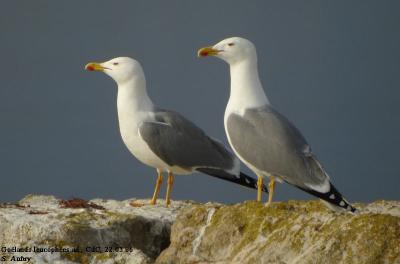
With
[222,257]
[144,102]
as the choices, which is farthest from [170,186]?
[222,257]

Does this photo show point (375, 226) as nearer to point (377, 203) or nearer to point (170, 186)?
point (377, 203)

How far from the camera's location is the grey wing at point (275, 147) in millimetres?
10734

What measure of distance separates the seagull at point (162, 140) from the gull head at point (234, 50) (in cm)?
176

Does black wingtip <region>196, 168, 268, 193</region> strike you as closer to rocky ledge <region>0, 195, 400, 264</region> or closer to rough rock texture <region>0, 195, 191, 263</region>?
rocky ledge <region>0, 195, 400, 264</region>

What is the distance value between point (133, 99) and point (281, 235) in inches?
229

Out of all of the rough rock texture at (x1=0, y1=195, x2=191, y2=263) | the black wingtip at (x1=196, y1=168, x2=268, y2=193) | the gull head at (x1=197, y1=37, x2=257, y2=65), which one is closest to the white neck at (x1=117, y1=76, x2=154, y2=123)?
the black wingtip at (x1=196, y1=168, x2=268, y2=193)

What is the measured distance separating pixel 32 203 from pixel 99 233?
13.9 feet

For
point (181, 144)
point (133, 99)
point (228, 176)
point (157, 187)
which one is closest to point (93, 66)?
point (133, 99)

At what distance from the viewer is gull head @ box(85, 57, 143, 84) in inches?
551

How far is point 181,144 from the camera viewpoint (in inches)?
528

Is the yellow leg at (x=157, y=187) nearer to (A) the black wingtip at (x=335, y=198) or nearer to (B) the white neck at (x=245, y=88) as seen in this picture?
(B) the white neck at (x=245, y=88)

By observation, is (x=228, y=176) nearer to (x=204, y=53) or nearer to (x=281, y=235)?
(x=204, y=53)

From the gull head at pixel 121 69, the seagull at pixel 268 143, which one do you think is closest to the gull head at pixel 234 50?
the seagull at pixel 268 143

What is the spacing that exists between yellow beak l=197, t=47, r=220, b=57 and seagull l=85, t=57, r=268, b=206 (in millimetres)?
1583
